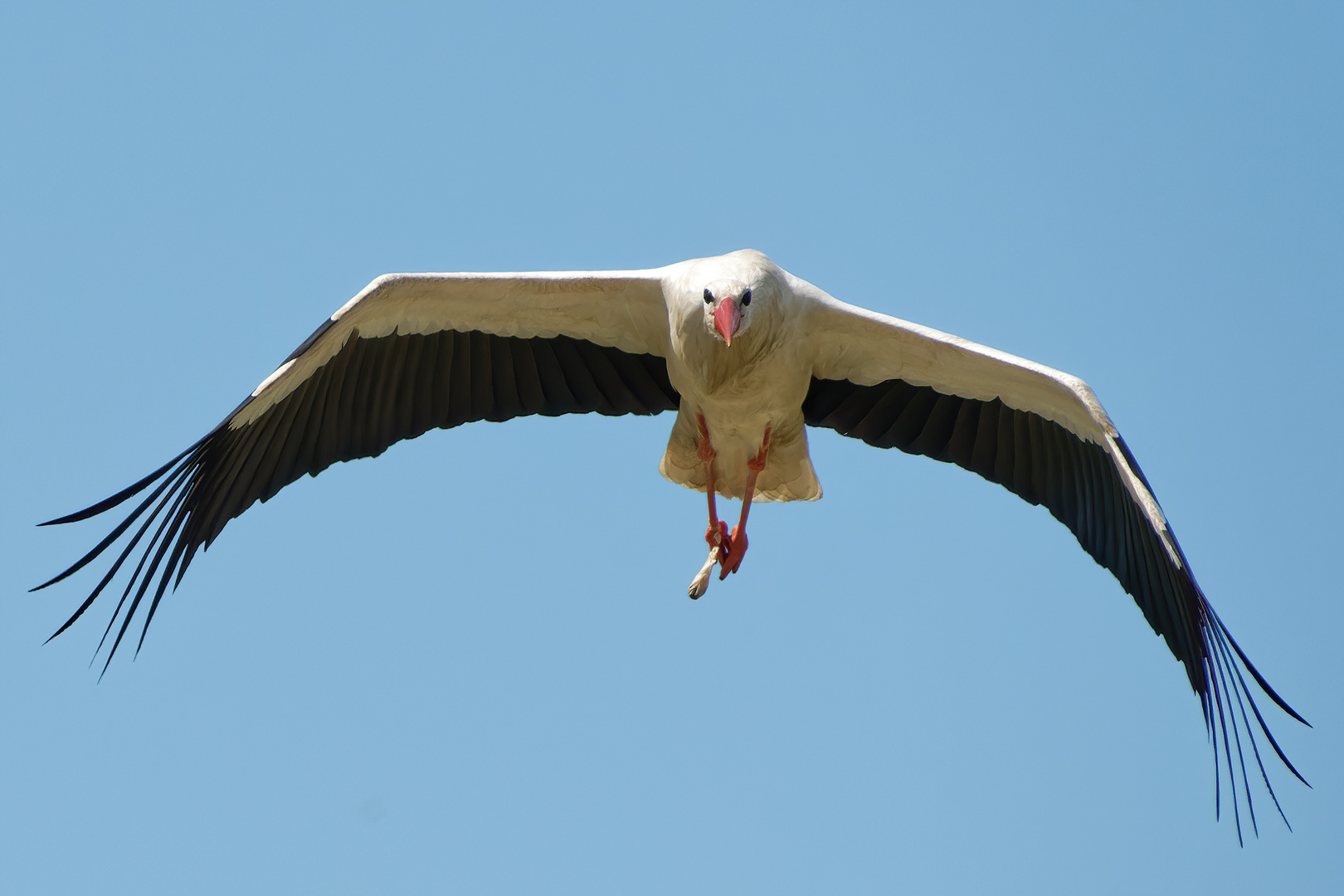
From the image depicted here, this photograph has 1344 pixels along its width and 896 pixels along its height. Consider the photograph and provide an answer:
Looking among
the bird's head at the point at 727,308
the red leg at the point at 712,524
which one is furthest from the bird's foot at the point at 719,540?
the bird's head at the point at 727,308

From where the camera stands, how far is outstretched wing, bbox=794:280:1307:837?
7.20 m

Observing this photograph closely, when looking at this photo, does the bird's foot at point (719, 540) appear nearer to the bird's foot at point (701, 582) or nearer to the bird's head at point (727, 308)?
the bird's foot at point (701, 582)

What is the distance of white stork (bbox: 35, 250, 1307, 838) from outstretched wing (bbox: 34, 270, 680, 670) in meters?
0.01

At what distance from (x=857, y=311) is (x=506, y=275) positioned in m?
1.99

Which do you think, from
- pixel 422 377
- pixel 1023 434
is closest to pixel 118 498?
pixel 422 377

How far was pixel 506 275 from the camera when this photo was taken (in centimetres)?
809

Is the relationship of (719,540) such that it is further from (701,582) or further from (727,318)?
(727,318)

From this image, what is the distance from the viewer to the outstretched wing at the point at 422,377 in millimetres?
7676

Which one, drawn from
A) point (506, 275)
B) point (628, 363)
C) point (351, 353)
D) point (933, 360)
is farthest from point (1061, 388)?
point (351, 353)

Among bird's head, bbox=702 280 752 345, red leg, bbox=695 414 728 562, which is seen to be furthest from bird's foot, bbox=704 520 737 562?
bird's head, bbox=702 280 752 345

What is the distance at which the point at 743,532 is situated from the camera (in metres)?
8.42

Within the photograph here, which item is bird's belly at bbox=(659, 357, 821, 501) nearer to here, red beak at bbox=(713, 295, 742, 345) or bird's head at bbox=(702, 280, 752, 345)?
bird's head at bbox=(702, 280, 752, 345)

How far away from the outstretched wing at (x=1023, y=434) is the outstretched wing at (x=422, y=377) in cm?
109

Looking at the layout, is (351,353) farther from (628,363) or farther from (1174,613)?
(1174,613)
